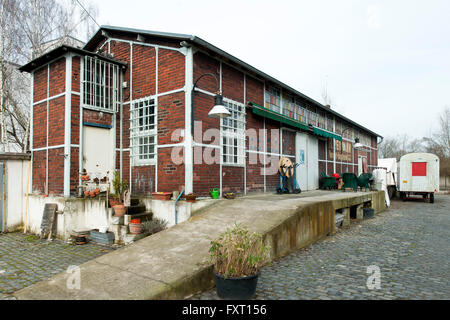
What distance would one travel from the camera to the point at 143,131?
8000mm

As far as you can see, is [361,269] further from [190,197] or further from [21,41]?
[21,41]

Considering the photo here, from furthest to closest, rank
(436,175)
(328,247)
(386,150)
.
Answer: (386,150) < (436,175) < (328,247)

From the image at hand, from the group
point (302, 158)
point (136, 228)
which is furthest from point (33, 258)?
point (302, 158)

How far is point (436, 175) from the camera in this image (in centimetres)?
1523

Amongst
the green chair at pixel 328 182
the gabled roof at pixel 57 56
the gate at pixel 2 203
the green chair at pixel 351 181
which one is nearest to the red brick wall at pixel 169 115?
the gabled roof at pixel 57 56

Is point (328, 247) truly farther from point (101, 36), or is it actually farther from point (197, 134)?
point (101, 36)

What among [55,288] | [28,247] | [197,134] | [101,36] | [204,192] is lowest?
[28,247]

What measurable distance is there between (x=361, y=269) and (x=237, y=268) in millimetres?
2343

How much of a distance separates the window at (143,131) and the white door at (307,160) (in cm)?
618

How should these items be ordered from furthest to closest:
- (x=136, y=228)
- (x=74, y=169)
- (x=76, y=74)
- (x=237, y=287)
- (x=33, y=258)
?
(x=76, y=74), (x=74, y=169), (x=136, y=228), (x=33, y=258), (x=237, y=287)

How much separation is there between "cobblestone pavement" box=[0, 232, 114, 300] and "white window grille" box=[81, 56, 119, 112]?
12.3 ft

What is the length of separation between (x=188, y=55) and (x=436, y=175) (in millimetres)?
14887

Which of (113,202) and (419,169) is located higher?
(419,169)
